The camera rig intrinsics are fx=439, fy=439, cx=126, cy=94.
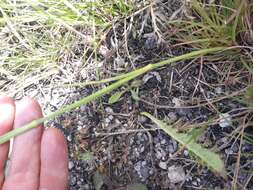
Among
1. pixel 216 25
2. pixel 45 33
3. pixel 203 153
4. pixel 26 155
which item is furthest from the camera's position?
pixel 45 33

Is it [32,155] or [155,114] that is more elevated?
[155,114]

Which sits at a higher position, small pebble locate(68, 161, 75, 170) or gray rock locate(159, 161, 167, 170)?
gray rock locate(159, 161, 167, 170)

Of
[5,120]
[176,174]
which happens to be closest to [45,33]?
[5,120]

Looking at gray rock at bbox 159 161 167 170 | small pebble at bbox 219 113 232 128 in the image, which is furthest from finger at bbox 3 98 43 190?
small pebble at bbox 219 113 232 128

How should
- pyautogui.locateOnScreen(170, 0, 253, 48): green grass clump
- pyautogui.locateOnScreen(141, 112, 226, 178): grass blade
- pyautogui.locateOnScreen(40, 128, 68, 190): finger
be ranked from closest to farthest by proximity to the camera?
pyautogui.locateOnScreen(141, 112, 226, 178): grass blade, pyautogui.locateOnScreen(170, 0, 253, 48): green grass clump, pyautogui.locateOnScreen(40, 128, 68, 190): finger

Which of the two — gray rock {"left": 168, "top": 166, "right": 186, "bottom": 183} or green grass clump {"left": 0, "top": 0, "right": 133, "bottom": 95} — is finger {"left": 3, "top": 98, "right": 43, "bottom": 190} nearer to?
green grass clump {"left": 0, "top": 0, "right": 133, "bottom": 95}

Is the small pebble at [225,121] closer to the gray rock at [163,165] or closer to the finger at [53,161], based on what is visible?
the gray rock at [163,165]

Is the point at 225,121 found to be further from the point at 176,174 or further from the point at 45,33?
the point at 45,33
